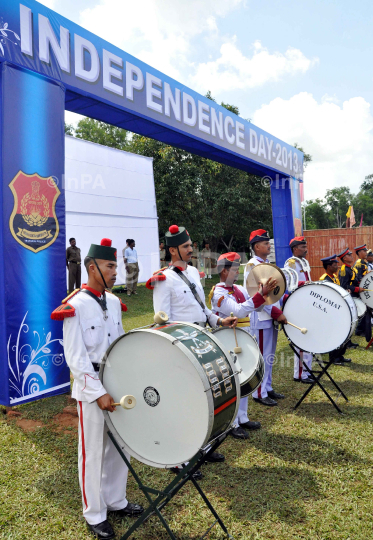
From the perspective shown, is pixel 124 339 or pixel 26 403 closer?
pixel 124 339

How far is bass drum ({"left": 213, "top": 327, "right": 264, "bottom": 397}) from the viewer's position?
3457 millimetres

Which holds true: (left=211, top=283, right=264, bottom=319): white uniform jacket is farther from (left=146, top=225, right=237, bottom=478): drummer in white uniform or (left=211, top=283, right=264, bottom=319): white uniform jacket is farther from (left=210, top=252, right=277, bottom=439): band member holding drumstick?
(left=146, top=225, right=237, bottom=478): drummer in white uniform

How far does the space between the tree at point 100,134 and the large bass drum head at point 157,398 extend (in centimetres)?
3477

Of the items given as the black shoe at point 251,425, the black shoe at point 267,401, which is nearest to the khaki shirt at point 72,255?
the black shoe at point 267,401

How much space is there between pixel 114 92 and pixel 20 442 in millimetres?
4310

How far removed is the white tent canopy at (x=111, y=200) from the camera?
41.3ft

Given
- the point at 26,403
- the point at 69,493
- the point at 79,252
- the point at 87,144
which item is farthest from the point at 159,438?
the point at 87,144

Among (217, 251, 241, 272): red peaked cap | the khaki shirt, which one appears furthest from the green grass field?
the khaki shirt

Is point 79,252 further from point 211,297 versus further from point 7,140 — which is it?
point 211,297

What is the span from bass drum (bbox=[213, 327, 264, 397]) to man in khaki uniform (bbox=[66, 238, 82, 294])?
28.9 ft

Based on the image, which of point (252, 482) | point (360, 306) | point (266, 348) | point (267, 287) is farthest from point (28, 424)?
point (360, 306)

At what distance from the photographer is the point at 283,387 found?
5.32 metres

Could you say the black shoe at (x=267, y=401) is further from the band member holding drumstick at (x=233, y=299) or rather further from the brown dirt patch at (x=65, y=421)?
the brown dirt patch at (x=65, y=421)

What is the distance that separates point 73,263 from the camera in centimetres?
1170
